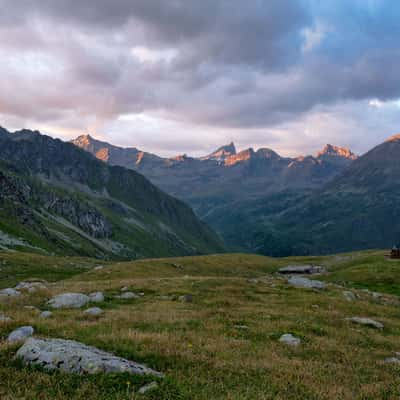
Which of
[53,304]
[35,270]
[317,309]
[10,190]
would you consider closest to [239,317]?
[317,309]

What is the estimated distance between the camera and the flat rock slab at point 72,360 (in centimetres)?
1003

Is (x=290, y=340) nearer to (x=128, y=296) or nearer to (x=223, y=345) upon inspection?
(x=223, y=345)

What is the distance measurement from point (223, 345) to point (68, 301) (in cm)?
1324

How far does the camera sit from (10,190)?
17775cm

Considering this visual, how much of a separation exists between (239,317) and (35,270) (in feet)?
166

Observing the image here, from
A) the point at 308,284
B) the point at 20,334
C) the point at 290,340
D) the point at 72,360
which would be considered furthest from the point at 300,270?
the point at 72,360

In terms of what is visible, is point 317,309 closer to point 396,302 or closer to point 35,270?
point 396,302

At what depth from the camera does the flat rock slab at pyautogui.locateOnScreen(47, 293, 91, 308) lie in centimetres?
2305

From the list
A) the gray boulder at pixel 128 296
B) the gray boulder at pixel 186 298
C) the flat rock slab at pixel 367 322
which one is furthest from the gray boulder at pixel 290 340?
the gray boulder at pixel 128 296

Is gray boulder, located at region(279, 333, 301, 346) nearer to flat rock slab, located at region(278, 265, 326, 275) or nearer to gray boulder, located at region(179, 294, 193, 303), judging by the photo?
gray boulder, located at region(179, 294, 193, 303)

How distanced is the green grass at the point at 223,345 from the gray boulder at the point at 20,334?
26.6 inches

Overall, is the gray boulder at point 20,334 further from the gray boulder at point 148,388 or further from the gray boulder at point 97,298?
the gray boulder at point 97,298

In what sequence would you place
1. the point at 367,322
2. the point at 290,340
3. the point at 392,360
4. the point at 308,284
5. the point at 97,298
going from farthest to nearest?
the point at 308,284, the point at 97,298, the point at 367,322, the point at 290,340, the point at 392,360

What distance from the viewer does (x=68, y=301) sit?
23594mm
